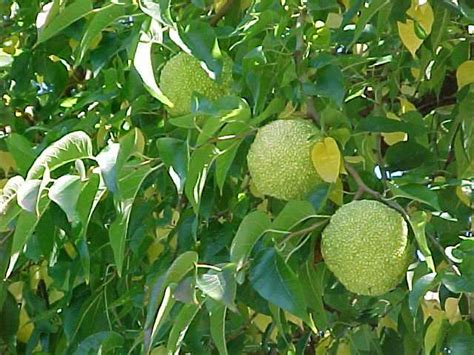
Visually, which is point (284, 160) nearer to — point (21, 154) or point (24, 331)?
point (21, 154)

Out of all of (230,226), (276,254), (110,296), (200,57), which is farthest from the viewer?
(110,296)

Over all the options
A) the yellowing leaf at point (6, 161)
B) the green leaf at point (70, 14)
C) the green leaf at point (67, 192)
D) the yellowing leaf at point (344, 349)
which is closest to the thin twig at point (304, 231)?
the green leaf at point (67, 192)

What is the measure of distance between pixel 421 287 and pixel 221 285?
179 millimetres

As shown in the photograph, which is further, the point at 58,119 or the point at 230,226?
the point at 58,119

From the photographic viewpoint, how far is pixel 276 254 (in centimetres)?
94

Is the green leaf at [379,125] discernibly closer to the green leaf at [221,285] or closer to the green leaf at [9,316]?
the green leaf at [221,285]

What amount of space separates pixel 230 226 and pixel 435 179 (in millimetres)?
289

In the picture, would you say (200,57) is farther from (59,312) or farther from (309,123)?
(59,312)

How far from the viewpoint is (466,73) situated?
1303 millimetres

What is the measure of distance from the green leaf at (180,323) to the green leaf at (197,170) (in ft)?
0.44

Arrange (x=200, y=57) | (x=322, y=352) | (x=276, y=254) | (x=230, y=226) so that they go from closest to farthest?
(x=276, y=254), (x=200, y=57), (x=230, y=226), (x=322, y=352)

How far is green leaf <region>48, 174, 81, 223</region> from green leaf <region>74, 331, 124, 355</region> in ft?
0.90

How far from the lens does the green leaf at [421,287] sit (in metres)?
0.89

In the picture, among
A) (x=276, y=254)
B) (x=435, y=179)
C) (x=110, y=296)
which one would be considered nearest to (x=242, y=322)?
(x=110, y=296)
